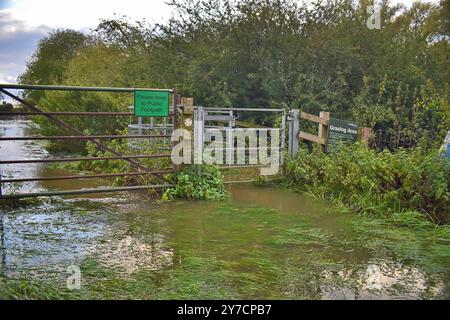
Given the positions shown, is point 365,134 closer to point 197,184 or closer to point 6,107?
point 197,184

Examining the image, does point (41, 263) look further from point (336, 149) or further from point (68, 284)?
point (336, 149)

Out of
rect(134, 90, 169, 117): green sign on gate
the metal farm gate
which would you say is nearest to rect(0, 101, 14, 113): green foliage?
the metal farm gate

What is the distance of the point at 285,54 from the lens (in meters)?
12.8

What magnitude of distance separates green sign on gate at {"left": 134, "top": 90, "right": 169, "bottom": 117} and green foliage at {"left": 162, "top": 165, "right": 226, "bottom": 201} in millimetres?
1062

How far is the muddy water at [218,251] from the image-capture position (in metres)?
3.77

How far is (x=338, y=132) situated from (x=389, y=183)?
2460mm

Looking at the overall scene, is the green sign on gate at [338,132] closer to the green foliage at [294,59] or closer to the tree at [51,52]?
the green foliage at [294,59]

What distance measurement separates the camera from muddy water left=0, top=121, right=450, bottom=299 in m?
3.77

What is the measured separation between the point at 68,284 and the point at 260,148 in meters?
5.53

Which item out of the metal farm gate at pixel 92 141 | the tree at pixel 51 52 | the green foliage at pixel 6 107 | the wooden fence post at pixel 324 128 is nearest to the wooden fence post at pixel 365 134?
the wooden fence post at pixel 324 128

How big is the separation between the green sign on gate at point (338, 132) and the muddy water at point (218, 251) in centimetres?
219

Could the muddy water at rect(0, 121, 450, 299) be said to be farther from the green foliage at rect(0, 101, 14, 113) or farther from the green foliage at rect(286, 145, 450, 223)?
the green foliage at rect(0, 101, 14, 113)

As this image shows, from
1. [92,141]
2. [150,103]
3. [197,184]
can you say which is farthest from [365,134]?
[92,141]
